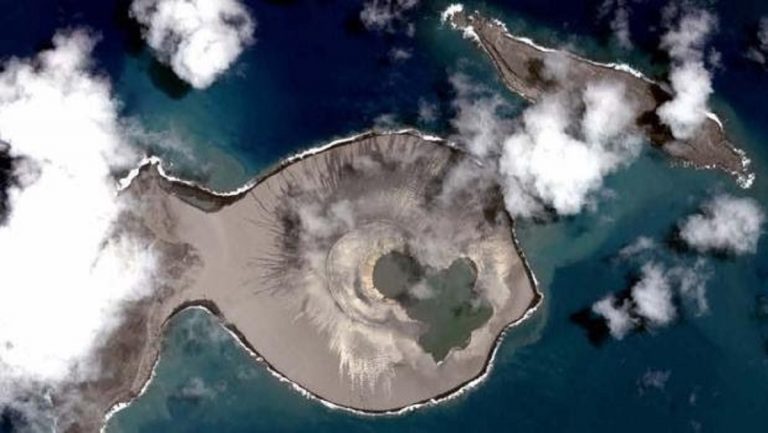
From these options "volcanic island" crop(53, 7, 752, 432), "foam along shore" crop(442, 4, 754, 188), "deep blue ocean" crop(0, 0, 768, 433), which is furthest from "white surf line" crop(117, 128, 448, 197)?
"foam along shore" crop(442, 4, 754, 188)

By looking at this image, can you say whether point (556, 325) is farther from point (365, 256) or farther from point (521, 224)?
point (365, 256)

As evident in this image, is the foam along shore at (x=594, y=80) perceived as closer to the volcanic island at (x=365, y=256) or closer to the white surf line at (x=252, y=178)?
the volcanic island at (x=365, y=256)

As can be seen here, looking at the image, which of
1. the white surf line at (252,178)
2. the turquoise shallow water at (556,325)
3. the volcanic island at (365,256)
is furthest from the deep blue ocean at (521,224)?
the volcanic island at (365,256)

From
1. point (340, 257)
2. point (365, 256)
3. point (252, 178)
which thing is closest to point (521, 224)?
point (365, 256)

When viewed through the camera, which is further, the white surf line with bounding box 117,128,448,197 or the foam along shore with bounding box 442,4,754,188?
the white surf line with bounding box 117,128,448,197

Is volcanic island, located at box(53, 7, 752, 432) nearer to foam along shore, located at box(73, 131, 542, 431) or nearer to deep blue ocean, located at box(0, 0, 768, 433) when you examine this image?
foam along shore, located at box(73, 131, 542, 431)

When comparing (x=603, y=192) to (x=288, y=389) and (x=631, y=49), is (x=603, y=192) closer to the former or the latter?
(x=631, y=49)

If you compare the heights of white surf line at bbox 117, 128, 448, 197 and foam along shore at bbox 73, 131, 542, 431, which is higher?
white surf line at bbox 117, 128, 448, 197

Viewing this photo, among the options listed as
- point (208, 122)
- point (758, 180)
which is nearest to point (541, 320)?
point (758, 180)
